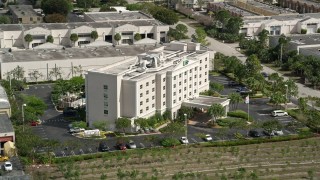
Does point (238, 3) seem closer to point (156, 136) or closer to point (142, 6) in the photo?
point (142, 6)

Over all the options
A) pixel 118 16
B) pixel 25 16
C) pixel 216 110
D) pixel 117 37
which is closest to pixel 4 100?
pixel 216 110

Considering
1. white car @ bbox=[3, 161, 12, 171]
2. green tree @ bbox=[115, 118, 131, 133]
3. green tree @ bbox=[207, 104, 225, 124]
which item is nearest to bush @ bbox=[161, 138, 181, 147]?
green tree @ bbox=[115, 118, 131, 133]

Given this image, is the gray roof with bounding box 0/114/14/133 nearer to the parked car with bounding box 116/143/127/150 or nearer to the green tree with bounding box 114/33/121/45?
the parked car with bounding box 116/143/127/150

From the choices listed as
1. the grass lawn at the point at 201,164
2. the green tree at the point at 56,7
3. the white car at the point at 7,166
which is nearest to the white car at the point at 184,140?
the grass lawn at the point at 201,164

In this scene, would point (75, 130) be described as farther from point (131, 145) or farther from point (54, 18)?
point (54, 18)

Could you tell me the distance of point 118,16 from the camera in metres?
38.1

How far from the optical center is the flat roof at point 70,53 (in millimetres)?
28312

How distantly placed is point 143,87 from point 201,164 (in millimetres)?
4261

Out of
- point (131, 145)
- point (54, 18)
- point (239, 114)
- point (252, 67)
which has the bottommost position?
point (131, 145)

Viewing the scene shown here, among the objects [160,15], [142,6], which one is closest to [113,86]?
[160,15]

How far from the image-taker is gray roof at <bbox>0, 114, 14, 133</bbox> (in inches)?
768

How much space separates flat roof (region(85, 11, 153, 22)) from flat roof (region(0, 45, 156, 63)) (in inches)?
254

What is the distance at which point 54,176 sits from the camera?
688 inches

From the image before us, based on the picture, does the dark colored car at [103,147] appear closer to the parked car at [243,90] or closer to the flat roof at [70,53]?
the parked car at [243,90]
